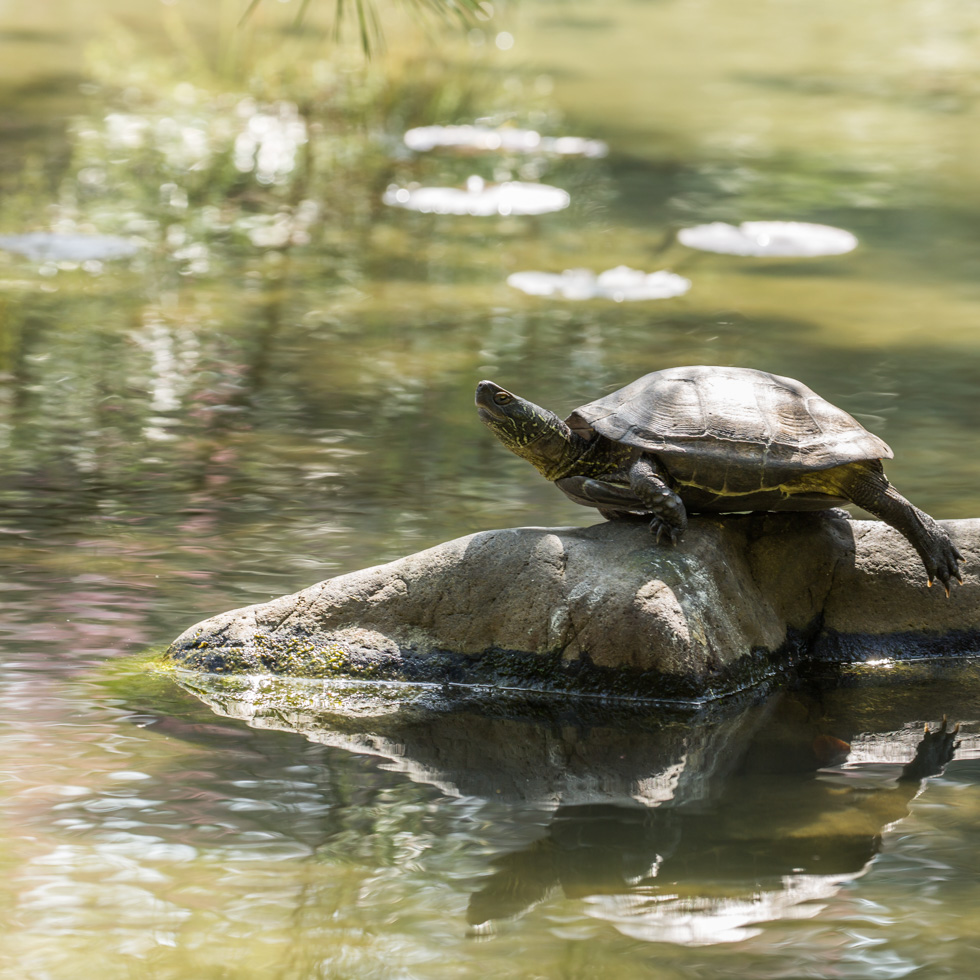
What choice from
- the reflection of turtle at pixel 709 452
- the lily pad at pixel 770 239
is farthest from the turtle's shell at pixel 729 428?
the lily pad at pixel 770 239

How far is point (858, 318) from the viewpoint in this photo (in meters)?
10.3

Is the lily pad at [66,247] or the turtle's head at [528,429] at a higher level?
the turtle's head at [528,429]

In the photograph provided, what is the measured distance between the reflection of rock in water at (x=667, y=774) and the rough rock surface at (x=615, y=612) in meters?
0.11

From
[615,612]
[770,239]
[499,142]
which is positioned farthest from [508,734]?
[499,142]

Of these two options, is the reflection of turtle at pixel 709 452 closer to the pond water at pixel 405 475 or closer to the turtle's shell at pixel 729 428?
the turtle's shell at pixel 729 428

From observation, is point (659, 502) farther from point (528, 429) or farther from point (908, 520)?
point (908, 520)

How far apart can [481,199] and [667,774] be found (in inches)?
388

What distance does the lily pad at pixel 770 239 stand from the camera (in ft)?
39.6

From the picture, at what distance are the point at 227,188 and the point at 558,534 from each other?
9539 mm

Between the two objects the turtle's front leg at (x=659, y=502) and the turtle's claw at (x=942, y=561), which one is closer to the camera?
the turtle's front leg at (x=659, y=502)

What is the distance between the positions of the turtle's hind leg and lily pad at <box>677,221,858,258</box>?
23.9 feet

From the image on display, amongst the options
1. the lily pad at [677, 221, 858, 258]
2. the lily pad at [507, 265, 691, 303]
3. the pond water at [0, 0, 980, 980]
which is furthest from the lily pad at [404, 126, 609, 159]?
the lily pad at [507, 265, 691, 303]

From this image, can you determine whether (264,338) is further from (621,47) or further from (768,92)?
(621,47)

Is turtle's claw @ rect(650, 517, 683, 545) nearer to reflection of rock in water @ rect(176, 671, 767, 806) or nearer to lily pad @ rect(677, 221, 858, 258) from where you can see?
reflection of rock in water @ rect(176, 671, 767, 806)
